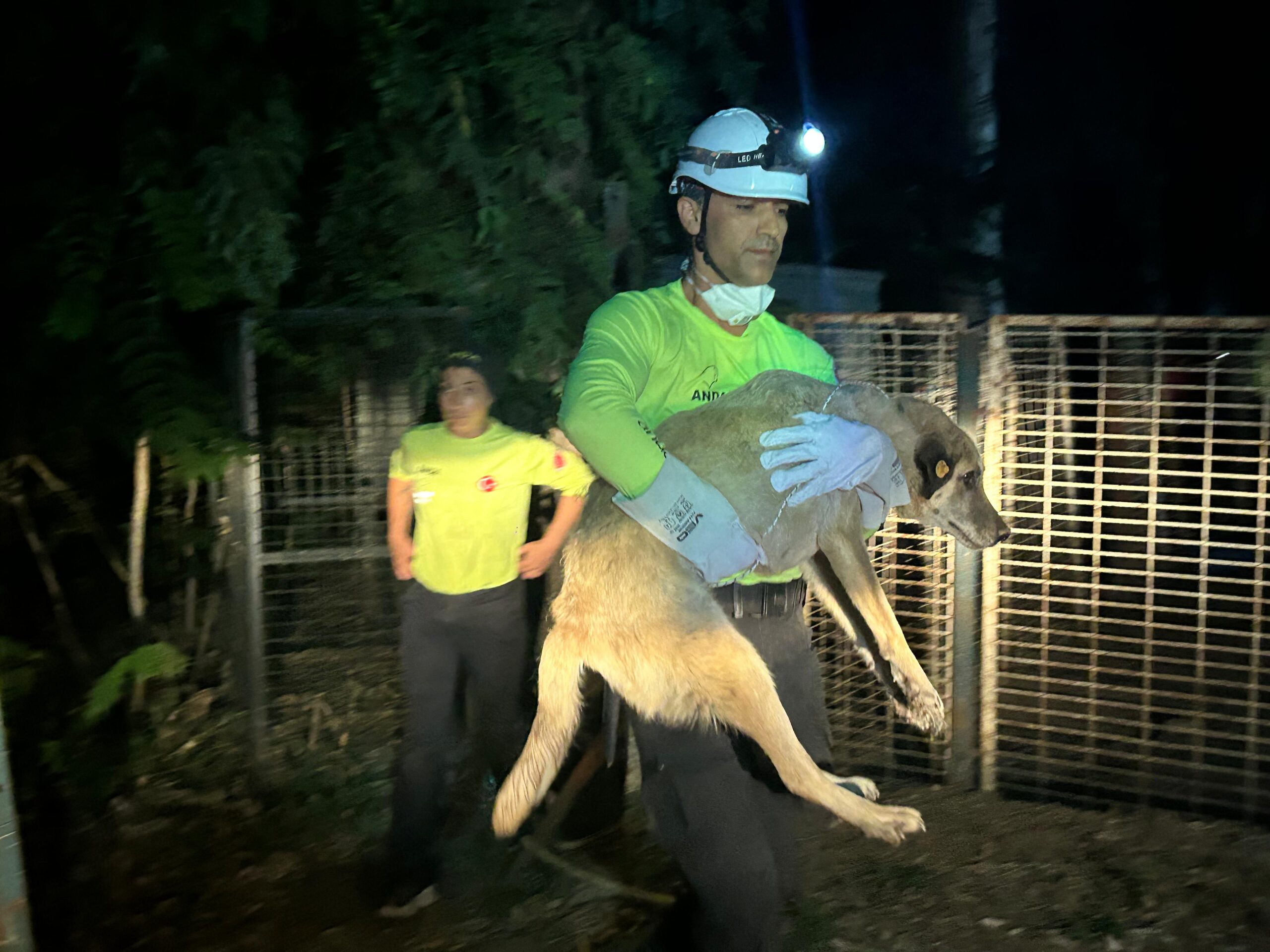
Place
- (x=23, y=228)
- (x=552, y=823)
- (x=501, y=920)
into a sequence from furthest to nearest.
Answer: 1. (x=23, y=228)
2. (x=552, y=823)
3. (x=501, y=920)

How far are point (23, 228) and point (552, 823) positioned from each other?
4012 millimetres

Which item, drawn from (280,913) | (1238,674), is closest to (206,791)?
(280,913)

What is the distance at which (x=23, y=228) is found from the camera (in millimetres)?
4996

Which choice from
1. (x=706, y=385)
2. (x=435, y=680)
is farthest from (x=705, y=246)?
(x=435, y=680)

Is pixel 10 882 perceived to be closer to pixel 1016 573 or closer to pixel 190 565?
pixel 190 565

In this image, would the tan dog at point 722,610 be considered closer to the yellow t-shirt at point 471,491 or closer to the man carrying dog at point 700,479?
the man carrying dog at point 700,479

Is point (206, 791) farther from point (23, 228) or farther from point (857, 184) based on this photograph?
point (857, 184)

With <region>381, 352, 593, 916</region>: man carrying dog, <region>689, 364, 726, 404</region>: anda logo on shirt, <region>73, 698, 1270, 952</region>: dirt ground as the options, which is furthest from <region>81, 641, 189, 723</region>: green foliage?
<region>689, 364, 726, 404</region>: anda logo on shirt

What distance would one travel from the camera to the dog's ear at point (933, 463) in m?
2.82

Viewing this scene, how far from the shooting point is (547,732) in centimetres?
281

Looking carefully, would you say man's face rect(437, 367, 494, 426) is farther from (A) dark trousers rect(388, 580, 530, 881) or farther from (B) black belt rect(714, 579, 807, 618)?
(B) black belt rect(714, 579, 807, 618)

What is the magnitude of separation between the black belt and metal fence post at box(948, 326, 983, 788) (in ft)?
6.20

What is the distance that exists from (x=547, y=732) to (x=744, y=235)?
1.51m

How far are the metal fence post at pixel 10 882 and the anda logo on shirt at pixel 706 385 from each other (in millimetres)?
2071
